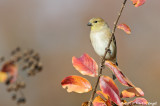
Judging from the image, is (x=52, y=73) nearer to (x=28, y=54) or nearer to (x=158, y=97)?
(x=158, y=97)

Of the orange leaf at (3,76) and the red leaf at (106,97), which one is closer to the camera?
the orange leaf at (3,76)

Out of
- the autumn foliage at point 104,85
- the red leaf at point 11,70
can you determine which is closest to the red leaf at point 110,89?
the autumn foliage at point 104,85

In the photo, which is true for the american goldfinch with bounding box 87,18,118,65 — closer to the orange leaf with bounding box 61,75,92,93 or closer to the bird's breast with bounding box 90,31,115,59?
the bird's breast with bounding box 90,31,115,59

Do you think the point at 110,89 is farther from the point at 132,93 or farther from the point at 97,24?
the point at 97,24

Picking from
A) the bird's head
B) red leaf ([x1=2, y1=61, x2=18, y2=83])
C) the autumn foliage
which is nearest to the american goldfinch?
the bird's head

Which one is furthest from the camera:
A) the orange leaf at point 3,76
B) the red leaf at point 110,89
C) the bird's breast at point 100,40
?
the bird's breast at point 100,40

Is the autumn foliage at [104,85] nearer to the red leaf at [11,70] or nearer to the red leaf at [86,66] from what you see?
the red leaf at [86,66]

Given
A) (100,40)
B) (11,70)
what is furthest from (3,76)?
(100,40)
